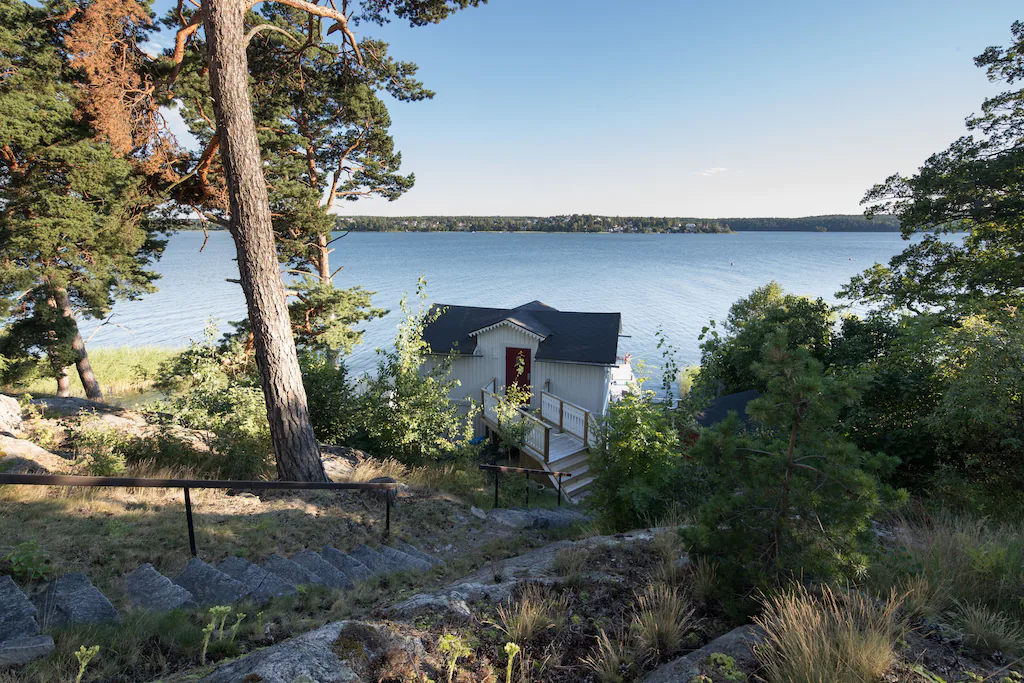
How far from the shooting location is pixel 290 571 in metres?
4.20

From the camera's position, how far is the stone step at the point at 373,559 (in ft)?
15.9

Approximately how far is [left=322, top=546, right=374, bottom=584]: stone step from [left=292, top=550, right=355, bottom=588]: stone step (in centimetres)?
8

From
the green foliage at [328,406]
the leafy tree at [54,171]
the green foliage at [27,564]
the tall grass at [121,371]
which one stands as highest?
the leafy tree at [54,171]

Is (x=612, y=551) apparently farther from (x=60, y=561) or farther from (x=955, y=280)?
(x=955, y=280)

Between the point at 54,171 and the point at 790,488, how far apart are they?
16.2 m

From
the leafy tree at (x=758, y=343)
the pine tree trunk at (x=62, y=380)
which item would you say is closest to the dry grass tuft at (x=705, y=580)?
the leafy tree at (x=758, y=343)

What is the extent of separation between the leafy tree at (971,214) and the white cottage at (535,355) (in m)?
9.71

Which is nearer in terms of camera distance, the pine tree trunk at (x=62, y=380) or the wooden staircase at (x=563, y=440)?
the wooden staircase at (x=563, y=440)

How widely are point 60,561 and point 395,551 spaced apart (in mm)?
2811

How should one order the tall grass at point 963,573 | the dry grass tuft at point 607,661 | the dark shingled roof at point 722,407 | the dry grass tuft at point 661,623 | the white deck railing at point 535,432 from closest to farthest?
the dry grass tuft at point 607,661
the dry grass tuft at point 661,623
the tall grass at point 963,573
the white deck railing at point 535,432
the dark shingled roof at point 722,407

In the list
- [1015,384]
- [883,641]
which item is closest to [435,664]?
[883,641]

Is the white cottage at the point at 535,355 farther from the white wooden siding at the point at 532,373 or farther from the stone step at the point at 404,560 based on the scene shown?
the stone step at the point at 404,560

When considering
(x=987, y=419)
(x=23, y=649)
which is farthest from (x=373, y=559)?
(x=987, y=419)

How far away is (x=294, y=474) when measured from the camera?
6801 mm
